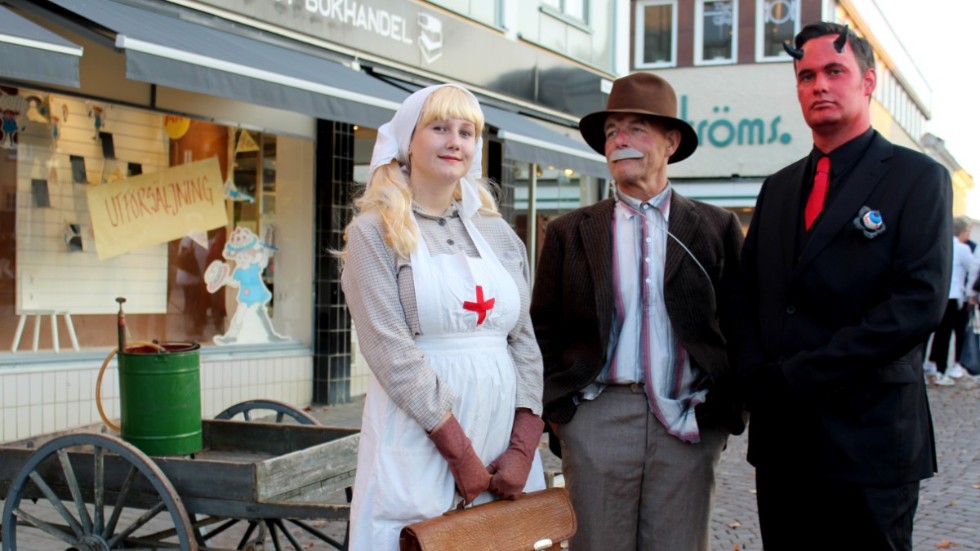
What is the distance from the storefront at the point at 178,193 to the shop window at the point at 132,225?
1 centimetres

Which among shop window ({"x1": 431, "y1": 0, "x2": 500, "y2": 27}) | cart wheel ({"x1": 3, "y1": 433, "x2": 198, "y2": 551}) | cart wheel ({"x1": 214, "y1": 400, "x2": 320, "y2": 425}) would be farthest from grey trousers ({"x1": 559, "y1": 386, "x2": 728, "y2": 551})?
shop window ({"x1": 431, "y1": 0, "x2": 500, "y2": 27})

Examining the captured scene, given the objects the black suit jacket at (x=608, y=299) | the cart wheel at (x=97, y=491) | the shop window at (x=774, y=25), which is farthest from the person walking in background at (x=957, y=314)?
the shop window at (x=774, y=25)

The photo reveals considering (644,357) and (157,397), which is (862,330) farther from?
(157,397)

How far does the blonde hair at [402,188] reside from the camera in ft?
8.74

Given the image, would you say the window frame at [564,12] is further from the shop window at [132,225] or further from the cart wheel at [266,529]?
the cart wheel at [266,529]

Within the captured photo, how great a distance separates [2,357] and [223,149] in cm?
253

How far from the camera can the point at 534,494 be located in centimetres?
282

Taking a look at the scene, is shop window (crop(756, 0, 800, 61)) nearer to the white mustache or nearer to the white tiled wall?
the white tiled wall

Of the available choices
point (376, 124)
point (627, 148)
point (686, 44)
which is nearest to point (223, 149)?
point (376, 124)

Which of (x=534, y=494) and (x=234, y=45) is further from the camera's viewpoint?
(x=234, y=45)

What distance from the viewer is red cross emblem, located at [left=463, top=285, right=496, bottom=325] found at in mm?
2721

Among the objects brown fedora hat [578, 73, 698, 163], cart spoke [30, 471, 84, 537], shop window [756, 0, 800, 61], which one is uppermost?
shop window [756, 0, 800, 61]

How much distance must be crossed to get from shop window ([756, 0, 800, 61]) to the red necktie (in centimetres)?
2142

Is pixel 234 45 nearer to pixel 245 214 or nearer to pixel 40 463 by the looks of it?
pixel 245 214
